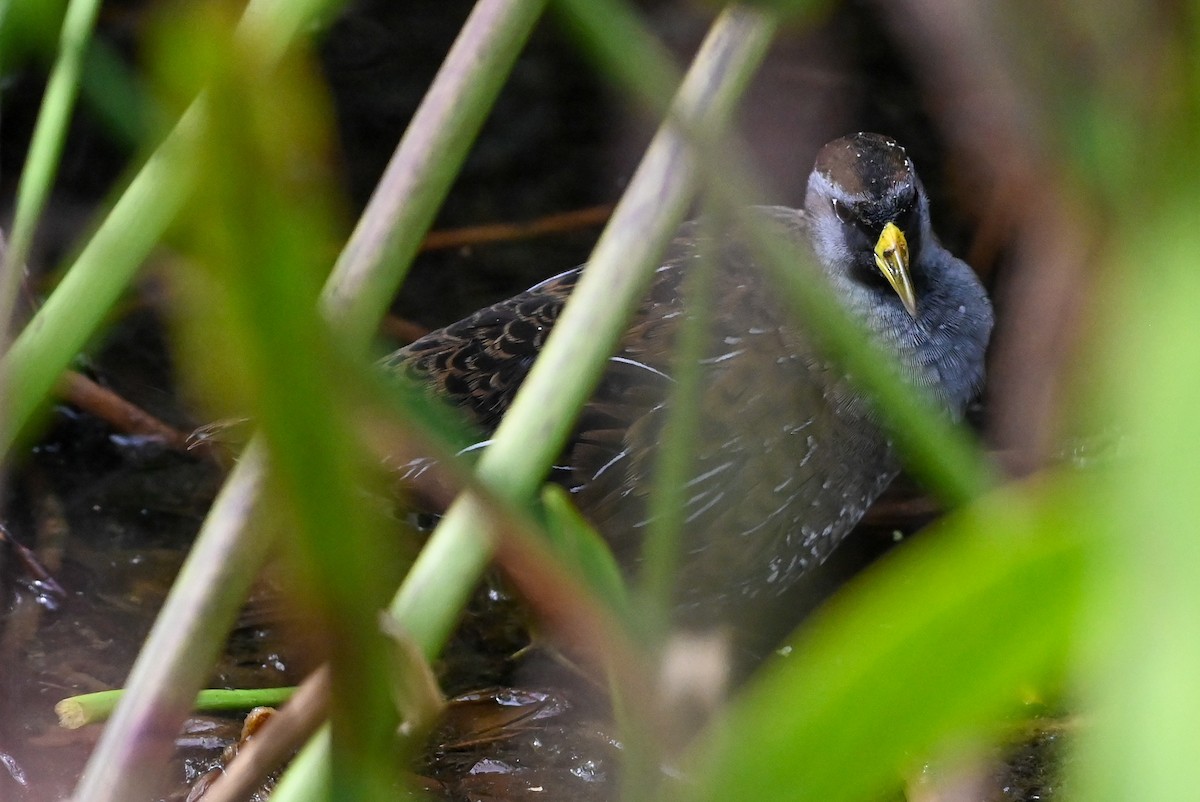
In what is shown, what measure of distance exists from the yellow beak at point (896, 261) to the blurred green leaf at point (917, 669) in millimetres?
1964

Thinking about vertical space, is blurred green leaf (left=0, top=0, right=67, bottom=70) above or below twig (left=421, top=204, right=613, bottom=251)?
above

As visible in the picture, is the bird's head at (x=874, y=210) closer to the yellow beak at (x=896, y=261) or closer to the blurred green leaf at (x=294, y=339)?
the yellow beak at (x=896, y=261)

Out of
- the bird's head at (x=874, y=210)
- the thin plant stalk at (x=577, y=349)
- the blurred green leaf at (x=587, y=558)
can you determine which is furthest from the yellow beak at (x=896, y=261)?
the blurred green leaf at (x=587, y=558)

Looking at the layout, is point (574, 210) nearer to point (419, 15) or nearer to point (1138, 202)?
point (419, 15)

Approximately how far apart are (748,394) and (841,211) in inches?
17.4

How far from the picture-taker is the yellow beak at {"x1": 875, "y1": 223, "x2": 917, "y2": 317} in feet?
7.85

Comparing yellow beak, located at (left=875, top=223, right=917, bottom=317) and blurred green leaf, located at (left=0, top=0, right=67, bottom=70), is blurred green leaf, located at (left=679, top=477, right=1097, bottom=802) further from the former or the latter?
yellow beak, located at (left=875, top=223, right=917, bottom=317)

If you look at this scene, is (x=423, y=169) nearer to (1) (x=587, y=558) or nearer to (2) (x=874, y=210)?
(1) (x=587, y=558)

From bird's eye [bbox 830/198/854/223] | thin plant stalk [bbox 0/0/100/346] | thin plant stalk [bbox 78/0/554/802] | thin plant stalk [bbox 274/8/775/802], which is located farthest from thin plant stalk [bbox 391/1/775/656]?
bird's eye [bbox 830/198/854/223]

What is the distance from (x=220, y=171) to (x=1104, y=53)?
45cm

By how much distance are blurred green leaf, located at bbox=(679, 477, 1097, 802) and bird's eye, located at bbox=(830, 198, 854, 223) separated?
2.15 m

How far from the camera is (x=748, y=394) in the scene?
246cm

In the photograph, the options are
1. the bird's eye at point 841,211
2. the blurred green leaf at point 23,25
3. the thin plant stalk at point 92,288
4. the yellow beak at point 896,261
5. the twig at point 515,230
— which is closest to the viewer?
the thin plant stalk at point 92,288

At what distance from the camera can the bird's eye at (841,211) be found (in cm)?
257
